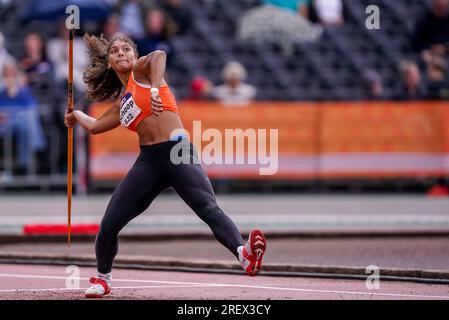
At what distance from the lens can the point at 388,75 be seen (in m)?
26.0

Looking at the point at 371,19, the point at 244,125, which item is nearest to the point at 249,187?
the point at 244,125

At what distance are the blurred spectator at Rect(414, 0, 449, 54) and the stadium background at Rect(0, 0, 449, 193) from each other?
0.03 metres

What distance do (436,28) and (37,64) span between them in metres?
7.42

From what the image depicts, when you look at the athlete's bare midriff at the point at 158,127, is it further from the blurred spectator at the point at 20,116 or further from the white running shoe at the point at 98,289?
the blurred spectator at the point at 20,116

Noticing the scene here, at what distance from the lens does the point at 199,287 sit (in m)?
11.7

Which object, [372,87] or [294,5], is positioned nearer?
[372,87]

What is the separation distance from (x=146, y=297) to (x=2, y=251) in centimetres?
462

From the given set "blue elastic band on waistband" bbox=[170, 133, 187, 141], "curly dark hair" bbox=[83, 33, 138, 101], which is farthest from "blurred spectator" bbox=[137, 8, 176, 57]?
"blue elastic band on waistband" bbox=[170, 133, 187, 141]

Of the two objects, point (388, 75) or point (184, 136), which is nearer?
point (184, 136)

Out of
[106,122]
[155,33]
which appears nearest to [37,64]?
[155,33]

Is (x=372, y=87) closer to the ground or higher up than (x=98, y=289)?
Answer: higher up

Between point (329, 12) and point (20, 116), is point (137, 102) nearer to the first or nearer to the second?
point (20, 116)
